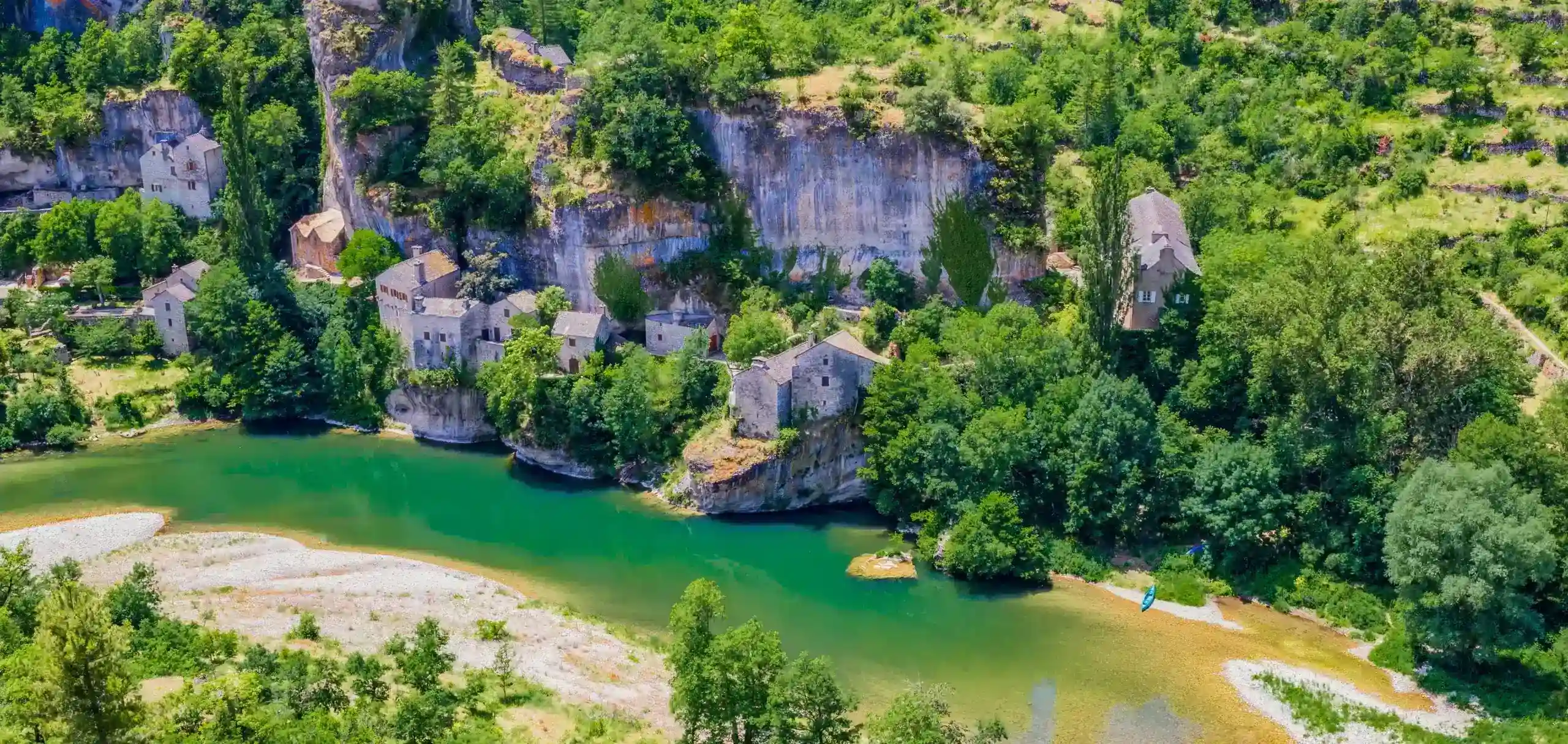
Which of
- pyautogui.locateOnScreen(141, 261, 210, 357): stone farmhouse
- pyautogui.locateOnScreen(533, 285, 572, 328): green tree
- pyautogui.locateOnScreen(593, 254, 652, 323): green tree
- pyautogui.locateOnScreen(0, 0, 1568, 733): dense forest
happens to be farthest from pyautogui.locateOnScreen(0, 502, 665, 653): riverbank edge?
pyautogui.locateOnScreen(593, 254, 652, 323): green tree

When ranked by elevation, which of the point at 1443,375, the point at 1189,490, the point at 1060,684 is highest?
the point at 1443,375

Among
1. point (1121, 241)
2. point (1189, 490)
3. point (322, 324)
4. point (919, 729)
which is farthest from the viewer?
point (322, 324)

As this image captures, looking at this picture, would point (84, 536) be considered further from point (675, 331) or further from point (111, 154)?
point (111, 154)

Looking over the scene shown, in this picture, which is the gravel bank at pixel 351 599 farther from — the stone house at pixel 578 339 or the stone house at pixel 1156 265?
the stone house at pixel 1156 265

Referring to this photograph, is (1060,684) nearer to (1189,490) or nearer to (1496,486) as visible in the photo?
(1189,490)

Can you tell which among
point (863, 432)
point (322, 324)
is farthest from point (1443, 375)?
point (322, 324)

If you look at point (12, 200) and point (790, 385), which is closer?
point (790, 385)
